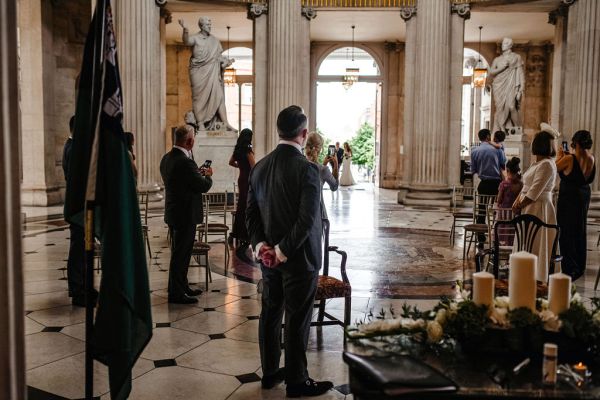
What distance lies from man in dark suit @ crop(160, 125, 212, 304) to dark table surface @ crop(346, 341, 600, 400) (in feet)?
11.3

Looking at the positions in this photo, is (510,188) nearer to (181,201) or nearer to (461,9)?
(181,201)

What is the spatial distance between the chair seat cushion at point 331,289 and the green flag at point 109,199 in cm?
168

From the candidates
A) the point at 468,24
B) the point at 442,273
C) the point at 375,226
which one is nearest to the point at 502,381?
the point at 442,273

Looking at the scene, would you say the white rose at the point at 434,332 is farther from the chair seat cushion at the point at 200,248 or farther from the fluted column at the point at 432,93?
the fluted column at the point at 432,93

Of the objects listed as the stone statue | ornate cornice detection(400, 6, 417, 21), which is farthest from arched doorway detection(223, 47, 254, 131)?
the stone statue

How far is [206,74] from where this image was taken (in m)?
13.5

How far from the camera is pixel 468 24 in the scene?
1930 centimetres

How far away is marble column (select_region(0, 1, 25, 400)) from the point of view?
1.84 m

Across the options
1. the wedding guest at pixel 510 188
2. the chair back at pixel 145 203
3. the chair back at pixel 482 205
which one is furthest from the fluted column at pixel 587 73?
the chair back at pixel 145 203

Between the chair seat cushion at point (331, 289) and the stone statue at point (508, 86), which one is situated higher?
the stone statue at point (508, 86)

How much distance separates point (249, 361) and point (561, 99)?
1338 centimetres

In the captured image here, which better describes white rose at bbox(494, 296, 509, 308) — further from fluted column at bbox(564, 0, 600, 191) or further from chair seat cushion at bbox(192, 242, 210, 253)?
fluted column at bbox(564, 0, 600, 191)

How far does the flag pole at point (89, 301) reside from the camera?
96.6 inches

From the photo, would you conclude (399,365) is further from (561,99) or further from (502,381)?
(561,99)
